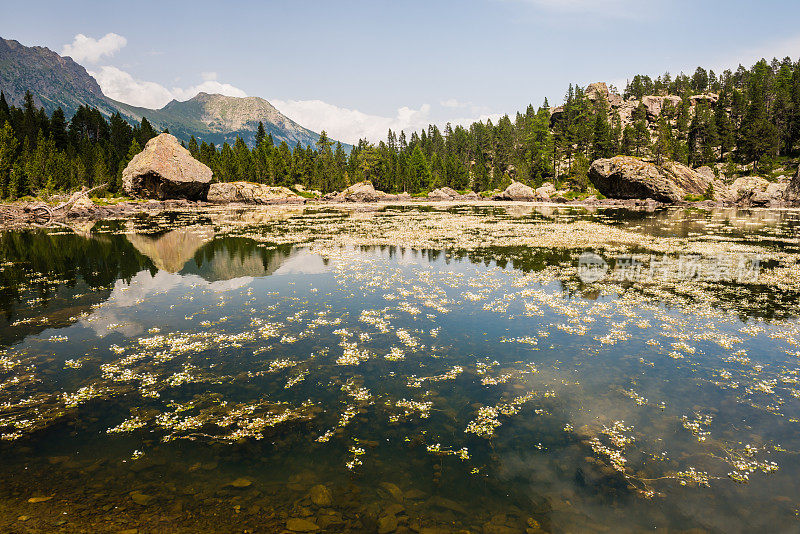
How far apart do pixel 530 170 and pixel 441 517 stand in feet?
543

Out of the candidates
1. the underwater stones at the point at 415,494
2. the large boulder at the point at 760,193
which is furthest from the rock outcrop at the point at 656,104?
the underwater stones at the point at 415,494

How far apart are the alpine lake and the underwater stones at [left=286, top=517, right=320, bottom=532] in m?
0.04

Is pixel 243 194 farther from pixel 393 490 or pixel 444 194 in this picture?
pixel 393 490

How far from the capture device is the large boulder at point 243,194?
117 m

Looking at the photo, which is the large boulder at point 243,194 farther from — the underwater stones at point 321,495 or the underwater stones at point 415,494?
the underwater stones at point 415,494

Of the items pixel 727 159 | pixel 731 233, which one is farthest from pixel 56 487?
pixel 727 159

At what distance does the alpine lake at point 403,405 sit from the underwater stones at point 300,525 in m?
0.04

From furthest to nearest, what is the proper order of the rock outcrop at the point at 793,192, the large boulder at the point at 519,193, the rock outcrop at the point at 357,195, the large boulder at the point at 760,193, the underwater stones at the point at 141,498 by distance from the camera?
the rock outcrop at the point at 357,195 → the large boulder at the point at 519,193 → the large boulder at the point at 760,193 → the rock outcrop at the point at 793,192 → the underwater stones at the point at 141,498

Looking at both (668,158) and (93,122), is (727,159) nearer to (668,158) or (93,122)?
(668,158)

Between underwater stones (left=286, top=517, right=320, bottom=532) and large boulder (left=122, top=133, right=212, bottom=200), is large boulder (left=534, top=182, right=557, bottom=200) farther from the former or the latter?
underwater stones (left=286, top=517, right=320, bottom=532)

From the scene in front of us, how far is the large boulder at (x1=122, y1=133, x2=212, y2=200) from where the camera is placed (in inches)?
3777

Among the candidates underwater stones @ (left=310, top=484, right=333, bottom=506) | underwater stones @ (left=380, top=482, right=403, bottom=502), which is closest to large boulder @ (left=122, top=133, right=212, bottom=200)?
underwater stones @ (left=310, top=484, right=333, bottom=506)

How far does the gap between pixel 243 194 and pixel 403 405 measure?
399 ft

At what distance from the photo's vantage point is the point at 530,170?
15712 centimetres
